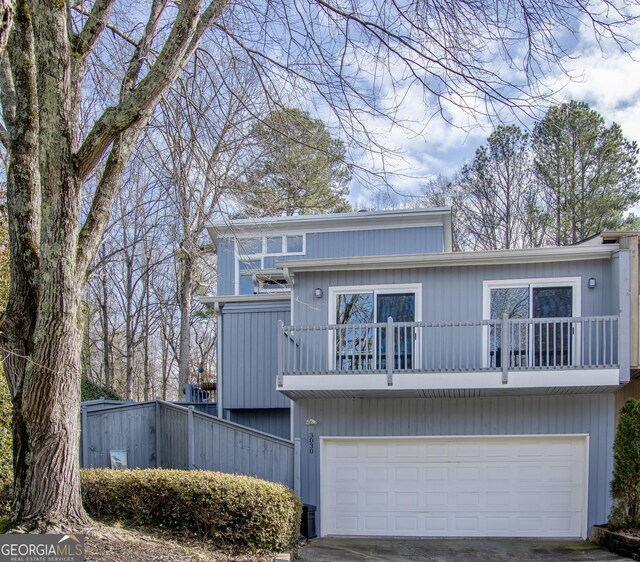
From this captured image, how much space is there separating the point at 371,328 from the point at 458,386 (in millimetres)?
1878

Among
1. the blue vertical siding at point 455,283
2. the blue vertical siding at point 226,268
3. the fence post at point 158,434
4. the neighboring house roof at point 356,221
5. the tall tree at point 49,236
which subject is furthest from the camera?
the blue vertical siding at point 226,268

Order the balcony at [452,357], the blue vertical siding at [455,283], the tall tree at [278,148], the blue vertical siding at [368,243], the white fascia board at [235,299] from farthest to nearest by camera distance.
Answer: the blue vertical siding at [368,243] < the white fascia board at [235,299] < the blue vertical siding at [455,283] < the balcony at [452,357] < the tall tree at [278,148]

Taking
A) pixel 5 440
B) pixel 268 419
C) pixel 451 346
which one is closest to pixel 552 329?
pixel 451 346

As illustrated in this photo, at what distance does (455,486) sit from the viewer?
422 inches

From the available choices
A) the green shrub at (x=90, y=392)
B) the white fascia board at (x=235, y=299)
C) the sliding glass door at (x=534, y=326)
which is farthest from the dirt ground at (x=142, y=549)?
the green shrub at (x=90, y=392)

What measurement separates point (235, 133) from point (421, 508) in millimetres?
7168

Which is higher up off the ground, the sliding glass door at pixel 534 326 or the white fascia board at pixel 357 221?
the white fascia board at pixel 357 221

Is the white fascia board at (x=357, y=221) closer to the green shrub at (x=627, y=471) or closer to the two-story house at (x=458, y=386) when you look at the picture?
the two-story house at (x=458, y=386)

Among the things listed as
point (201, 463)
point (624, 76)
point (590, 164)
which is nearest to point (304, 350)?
point (201, 463)

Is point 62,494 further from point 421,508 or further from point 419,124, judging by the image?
point 421,508

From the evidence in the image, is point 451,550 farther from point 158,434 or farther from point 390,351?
point 158,434

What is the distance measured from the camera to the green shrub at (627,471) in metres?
8.92

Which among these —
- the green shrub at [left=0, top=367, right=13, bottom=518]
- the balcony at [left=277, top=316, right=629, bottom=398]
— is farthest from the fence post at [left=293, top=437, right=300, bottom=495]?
the green shrub at [left=0, top=367, right=13, bottom=518]

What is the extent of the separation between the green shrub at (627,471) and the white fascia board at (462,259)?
263 centimetres
